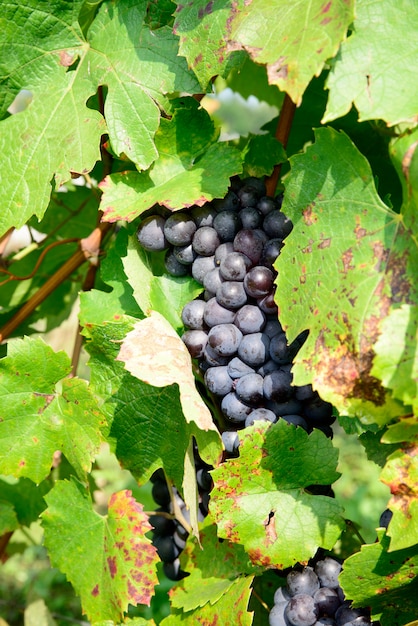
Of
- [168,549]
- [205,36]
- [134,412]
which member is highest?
→ [205,36]

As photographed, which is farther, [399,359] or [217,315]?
[217,315]

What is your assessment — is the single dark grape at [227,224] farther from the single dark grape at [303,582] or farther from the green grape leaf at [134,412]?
the single dark grape at [303,582]

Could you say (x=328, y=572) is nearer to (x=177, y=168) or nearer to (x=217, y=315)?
(x=217, y=315)

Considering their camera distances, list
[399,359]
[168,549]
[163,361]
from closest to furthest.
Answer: [399,359] → [163,361] → [168,549]

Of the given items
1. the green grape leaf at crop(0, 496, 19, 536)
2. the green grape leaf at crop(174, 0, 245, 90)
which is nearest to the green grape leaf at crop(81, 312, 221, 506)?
the green grape leaf at crop(174, 0, 245, 90)

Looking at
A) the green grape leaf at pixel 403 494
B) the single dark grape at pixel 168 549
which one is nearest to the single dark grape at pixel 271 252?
the green grape leaf at pixel 403 494

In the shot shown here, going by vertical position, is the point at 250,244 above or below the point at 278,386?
above

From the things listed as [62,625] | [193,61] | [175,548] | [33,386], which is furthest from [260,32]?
[62,625]

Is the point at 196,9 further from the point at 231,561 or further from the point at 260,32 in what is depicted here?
the point at 231,561

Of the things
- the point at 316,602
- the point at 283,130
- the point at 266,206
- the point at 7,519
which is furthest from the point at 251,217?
the point at 7,519
